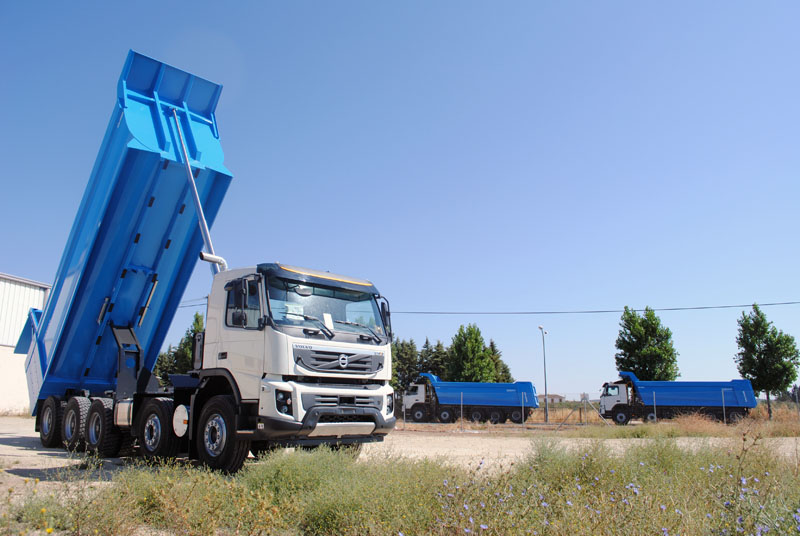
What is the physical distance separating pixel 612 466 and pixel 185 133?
27.7ft

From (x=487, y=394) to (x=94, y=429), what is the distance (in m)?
23.6

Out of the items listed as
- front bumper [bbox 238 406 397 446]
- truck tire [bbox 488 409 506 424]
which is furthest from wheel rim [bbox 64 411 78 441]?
truck tire [bbox 488 409 506 424]

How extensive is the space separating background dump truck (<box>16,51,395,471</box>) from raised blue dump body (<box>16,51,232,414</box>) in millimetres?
24

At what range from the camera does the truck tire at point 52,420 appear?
11.2m

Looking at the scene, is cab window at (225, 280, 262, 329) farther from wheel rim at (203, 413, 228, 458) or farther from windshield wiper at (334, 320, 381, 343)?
wheel rim at (203, 413, 228, 458)

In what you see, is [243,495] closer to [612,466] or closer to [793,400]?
[612,466]

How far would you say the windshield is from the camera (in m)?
7.66

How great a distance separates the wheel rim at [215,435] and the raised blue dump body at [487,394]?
23.6 metres

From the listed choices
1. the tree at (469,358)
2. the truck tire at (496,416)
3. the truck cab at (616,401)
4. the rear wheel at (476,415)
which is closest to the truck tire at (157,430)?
the truck tire at (496,416)

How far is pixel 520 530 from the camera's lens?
3.75m

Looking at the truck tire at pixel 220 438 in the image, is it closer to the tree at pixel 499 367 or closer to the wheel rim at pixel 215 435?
the wheel rim at pixel 215 435

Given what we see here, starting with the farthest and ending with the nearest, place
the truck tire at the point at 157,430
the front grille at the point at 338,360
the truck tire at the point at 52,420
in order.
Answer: the truck tire at the point at 52,420 → the truck tire at the point at 157,430 → the front grille at the point at 338,360

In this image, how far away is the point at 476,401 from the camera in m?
31.3

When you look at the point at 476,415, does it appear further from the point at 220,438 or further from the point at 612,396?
the point at 220,438
